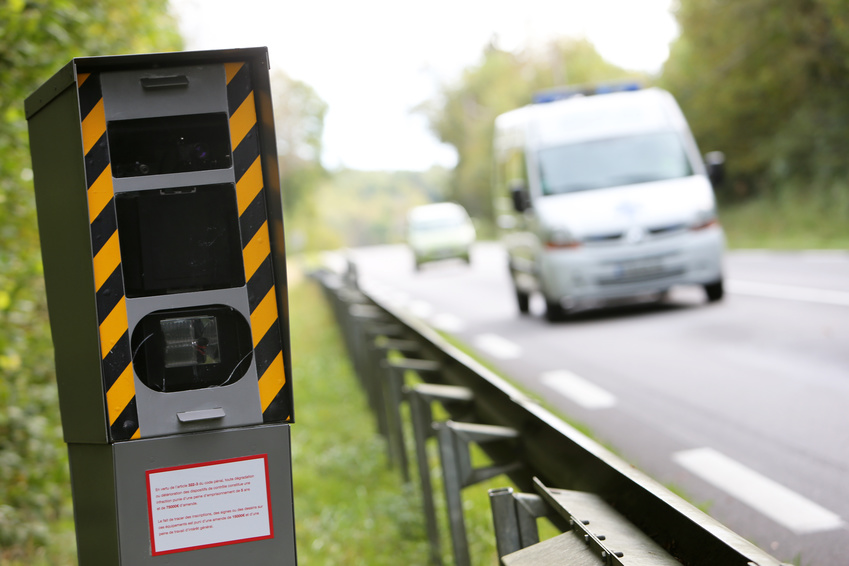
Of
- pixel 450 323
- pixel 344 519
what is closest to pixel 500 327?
pixel 450 323

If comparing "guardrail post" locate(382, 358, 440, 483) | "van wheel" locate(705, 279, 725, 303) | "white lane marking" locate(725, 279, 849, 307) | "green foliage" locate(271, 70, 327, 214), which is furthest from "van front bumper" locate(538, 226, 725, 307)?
"green foliage" locate(271, 70, 327, 214)

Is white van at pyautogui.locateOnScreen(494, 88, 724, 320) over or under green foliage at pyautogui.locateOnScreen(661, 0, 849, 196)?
under

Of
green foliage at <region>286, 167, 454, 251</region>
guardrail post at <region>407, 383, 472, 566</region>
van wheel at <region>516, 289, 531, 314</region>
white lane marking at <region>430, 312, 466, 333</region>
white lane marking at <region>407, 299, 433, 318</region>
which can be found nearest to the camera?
guardrail post at <region>407, 383, 472, 566</region>

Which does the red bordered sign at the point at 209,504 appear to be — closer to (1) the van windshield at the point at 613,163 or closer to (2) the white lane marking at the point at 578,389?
(2) the white lane marking at the point at 578,389

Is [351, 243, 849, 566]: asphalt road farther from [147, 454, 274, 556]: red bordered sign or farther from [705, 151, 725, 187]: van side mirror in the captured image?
[147, 454, 274, 556]: red bordered sign

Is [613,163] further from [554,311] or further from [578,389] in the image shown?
[578,389]

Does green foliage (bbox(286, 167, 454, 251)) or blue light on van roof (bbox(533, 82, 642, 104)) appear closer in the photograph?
blue light on van roof (bbox(533, 82, 642, 104))

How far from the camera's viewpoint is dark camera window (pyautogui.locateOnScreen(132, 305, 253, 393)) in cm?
309

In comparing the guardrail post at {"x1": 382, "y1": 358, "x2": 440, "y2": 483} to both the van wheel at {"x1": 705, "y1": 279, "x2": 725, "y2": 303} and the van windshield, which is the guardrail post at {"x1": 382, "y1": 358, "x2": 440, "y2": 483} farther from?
the van wheel at {"x1": 705, "y1": 279, "x2": 725, "y2": 303}

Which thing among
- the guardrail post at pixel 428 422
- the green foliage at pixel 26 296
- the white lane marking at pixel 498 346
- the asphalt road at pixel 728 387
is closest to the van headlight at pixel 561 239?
the asphalt road at pixel 728 387

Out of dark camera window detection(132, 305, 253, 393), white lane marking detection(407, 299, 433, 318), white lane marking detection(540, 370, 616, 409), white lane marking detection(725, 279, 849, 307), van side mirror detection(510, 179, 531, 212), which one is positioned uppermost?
van side mirror detection(510, 179, 531, 212)

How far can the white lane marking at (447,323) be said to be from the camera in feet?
44.5

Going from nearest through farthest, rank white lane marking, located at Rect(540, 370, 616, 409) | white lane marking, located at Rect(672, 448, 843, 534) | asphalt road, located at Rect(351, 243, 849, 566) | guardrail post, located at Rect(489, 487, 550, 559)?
guardrail post, located at Rect(489, 487, 550, 559) → white lane marking, located at Rect(672, 448, 843, 534) → asphalt road, located at Rect(351, 243, 849, 566) → white lane marking, located at Rect(540, 370, 616, 409)

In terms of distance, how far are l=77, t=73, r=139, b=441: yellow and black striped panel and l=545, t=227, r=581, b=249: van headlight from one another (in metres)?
9.13
